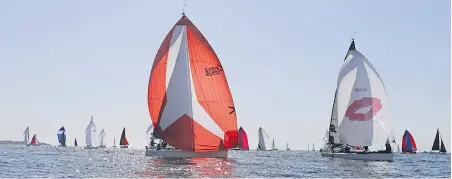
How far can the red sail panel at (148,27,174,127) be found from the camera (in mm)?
50750

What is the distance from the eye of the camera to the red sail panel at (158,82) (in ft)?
167

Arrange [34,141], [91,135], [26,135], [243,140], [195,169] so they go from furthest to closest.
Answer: [26,135], [34,141], [91,135], [243,140], [195,169]

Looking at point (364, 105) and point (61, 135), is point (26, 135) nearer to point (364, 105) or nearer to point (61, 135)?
point (61, 135)

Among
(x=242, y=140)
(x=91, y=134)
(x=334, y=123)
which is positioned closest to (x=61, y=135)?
(x=91, y=134)

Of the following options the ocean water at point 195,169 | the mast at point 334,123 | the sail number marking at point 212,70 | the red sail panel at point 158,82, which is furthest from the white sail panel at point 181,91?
the mast at point 334,123

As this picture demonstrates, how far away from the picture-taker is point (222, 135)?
49.0 metres

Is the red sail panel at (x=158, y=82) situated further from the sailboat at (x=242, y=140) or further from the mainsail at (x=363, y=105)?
the sailboat at (x=242, y=140)

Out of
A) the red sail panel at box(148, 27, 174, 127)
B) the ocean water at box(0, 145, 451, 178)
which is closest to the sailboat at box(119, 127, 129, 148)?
the ocean water at box(0, 145, 451, 178)

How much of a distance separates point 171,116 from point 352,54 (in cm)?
2423

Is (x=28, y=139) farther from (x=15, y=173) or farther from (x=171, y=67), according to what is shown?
(x=15, y=173)

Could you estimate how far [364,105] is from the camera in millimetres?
61750

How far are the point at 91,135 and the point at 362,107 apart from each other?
91938 millimetres

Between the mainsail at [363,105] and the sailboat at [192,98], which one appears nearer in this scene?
the sailboat at [192,98]

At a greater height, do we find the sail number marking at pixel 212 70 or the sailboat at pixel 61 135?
the sail number marking at pixel 212 70
